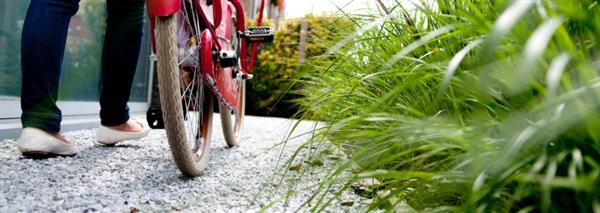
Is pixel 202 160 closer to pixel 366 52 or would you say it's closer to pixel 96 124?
pixel 366 52

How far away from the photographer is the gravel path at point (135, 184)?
1031mm

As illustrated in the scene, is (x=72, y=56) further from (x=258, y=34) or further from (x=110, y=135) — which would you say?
(x=258, y=34)

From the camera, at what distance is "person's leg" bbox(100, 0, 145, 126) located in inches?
63.2

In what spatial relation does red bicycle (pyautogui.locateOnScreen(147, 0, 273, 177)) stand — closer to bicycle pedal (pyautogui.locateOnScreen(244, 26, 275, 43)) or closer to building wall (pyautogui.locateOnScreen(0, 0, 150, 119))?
bicycle pedal (pyautogui.locateOnScreen(244, 26, 275, 43))

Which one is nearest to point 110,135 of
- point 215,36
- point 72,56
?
point 215,36

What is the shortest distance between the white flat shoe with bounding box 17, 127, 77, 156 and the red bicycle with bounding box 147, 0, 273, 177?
0.26 metres

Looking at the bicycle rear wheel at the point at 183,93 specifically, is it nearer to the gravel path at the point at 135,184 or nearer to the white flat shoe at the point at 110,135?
the gravel path at the point at 135,184

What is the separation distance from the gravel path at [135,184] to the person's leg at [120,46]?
0.60 feet

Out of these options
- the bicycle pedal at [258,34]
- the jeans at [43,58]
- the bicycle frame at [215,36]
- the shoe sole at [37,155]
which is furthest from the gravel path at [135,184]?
the bicycle pedal at [258,34]

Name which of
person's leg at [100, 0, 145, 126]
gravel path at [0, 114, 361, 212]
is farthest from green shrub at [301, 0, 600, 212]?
person's leg at [100, 0, 145, 126]

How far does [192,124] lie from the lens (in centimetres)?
152

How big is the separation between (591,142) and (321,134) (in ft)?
1.25

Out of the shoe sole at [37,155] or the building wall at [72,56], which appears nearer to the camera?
the shoe sole at [37,155]

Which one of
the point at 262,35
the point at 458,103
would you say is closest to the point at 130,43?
the point at 262,35
